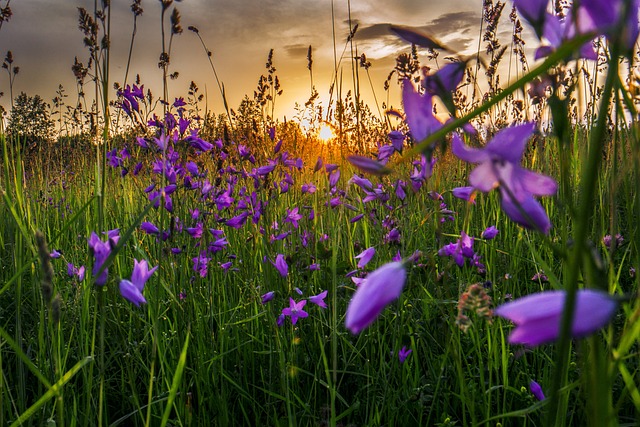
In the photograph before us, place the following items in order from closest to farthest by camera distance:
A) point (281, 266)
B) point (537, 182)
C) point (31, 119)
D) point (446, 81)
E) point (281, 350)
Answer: point (537, 182), point (446, 81), point (281, 350), point (281, 266), point (31, 119)

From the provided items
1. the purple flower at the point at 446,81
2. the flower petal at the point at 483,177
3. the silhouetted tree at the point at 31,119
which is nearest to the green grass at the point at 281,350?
the purple flower at the point at 446,81

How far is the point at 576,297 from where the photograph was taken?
32 cm

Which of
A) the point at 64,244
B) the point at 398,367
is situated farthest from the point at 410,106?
the point at 64,244

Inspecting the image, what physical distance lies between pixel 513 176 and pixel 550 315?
0.47ft

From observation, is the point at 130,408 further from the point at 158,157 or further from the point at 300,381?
the point at 158,157

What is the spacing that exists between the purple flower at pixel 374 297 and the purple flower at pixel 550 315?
9 cm

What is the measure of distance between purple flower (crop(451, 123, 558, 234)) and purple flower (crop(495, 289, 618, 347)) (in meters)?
0.10

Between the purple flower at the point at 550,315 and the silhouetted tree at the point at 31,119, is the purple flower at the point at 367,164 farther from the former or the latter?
the silhouetted tree at the point at 31,119

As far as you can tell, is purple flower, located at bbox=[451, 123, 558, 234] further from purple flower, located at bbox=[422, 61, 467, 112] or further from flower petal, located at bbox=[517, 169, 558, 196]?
purple flower, located at bbox=[422, 61, 467, 112]

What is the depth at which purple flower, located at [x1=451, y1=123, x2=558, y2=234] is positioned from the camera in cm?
42

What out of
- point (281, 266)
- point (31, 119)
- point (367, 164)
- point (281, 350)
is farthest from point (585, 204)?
point (31, 119)

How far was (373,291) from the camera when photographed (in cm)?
38

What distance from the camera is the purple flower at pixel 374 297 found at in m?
0.36

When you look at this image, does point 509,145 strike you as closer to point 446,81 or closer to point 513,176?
point 513,176
